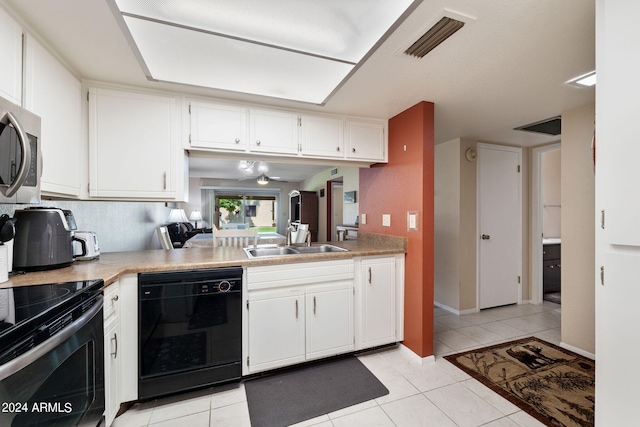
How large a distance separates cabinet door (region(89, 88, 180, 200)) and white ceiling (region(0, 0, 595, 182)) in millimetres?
156

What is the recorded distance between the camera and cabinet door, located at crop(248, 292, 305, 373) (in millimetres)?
1950

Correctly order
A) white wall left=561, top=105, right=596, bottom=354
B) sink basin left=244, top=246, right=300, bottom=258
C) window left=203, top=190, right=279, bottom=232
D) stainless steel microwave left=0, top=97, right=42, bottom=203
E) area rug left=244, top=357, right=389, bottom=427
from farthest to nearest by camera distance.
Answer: window left=203, top=190, right=279, bottom=232 < sink basin left=244, top=246, right=300, bottom=258 < white wall left=561, top=105, right=596, bottom=354 < area rug left=244, top=357, right=389, bottom=427 < stainless steel microwave left=0, top=97, right=42, bottom=203

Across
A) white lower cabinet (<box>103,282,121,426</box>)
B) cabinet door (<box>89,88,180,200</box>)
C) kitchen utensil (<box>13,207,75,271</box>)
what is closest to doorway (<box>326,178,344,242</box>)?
cabinet door (<box>89,88,180,200</box>)

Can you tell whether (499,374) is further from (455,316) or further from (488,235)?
(488,235)

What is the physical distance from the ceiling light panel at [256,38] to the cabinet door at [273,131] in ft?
0.82

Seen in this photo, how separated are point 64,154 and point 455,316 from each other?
158 inches

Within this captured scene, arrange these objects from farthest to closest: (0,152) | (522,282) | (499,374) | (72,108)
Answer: (522,282) → (499,374) → (72,108) → (0,152)

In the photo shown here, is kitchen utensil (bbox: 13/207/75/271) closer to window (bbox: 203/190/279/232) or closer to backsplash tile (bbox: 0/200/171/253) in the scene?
backsplash tile (bbox: 0/200/171/253)

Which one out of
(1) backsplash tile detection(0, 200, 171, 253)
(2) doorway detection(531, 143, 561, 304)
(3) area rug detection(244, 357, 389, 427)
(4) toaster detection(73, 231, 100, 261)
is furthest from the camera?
(2) doorway detection(531, 143, 561, 304)

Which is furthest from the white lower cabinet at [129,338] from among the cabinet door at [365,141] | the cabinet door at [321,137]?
the cabinet door at [365,141]

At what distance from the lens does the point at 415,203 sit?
7.64 feet

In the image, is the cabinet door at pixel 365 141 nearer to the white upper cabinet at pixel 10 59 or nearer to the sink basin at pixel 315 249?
the sink basin at pixel 315 249

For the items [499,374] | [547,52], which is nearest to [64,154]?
[547,52]

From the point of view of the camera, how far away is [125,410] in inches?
66.9
